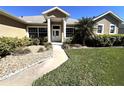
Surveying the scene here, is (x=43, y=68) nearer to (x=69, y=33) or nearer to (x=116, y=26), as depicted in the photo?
(x=69, y=33)

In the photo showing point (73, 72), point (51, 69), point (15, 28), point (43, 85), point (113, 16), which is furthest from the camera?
point (113, 16)

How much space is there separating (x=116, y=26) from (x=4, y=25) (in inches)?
701

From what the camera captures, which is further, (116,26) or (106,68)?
(116,26)

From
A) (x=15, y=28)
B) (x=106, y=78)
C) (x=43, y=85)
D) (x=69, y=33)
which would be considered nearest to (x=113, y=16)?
(x=69, y=33)

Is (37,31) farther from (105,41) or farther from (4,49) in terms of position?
(4,49)

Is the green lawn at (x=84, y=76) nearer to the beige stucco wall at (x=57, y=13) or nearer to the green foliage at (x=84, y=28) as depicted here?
the green foliage at (x=84, y=28)

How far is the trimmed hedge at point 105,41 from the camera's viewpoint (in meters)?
17.1

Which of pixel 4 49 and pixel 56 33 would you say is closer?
pixel 4 49

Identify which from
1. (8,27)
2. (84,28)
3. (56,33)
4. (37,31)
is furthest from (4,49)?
(56,33)

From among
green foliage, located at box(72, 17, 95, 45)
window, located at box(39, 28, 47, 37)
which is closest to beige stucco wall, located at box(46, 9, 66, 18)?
green foliage, located at box(72, 17, 95, 45)

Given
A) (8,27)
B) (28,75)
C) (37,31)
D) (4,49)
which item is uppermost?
(8,27)

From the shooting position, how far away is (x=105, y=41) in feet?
56.1

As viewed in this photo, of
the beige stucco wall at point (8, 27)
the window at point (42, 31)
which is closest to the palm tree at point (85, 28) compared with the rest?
the window at point (42, 31)
